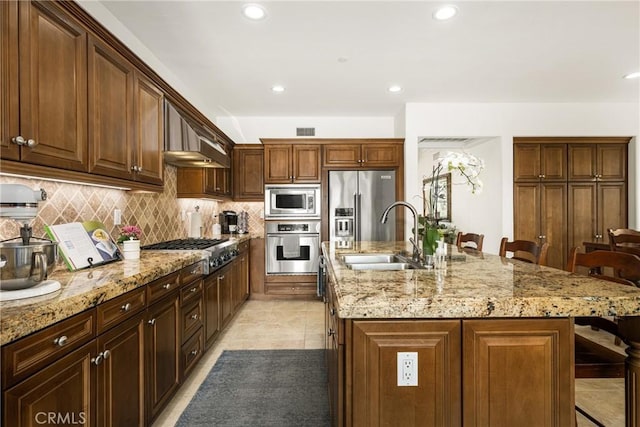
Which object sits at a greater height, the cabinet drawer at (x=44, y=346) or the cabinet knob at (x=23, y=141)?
the cabinet knob at (x=23, y=141)

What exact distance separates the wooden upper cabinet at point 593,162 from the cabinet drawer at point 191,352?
5.01 metres

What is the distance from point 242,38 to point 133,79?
96cm

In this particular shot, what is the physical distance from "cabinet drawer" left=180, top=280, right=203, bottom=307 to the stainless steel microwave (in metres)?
2.02

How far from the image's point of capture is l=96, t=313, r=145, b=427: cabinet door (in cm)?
135

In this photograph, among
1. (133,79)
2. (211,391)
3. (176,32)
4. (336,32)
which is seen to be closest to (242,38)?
(176,32)

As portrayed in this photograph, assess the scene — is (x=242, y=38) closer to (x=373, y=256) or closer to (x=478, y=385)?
(x=373, y=256)

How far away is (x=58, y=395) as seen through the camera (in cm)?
112

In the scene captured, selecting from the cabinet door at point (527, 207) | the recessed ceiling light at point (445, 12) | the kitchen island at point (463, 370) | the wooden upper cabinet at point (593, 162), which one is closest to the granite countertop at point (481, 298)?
the kitchen island at point (463, 370)

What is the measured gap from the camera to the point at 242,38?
8.59ft

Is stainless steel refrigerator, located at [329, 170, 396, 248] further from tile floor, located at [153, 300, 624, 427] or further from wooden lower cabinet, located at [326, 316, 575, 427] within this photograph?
wooden lower cabinet, located at [326, 316, 575, 427]

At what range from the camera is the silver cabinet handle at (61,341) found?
43.0 inches

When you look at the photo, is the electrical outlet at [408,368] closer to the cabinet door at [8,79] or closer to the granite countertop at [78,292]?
the granite countertop at [78,292]

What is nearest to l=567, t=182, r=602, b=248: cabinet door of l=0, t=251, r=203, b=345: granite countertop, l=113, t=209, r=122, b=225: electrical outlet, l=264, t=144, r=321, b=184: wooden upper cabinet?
l=264, t=144, r=321, b=184: wooden upper cabinet

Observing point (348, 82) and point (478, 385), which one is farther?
point (348, 82)
